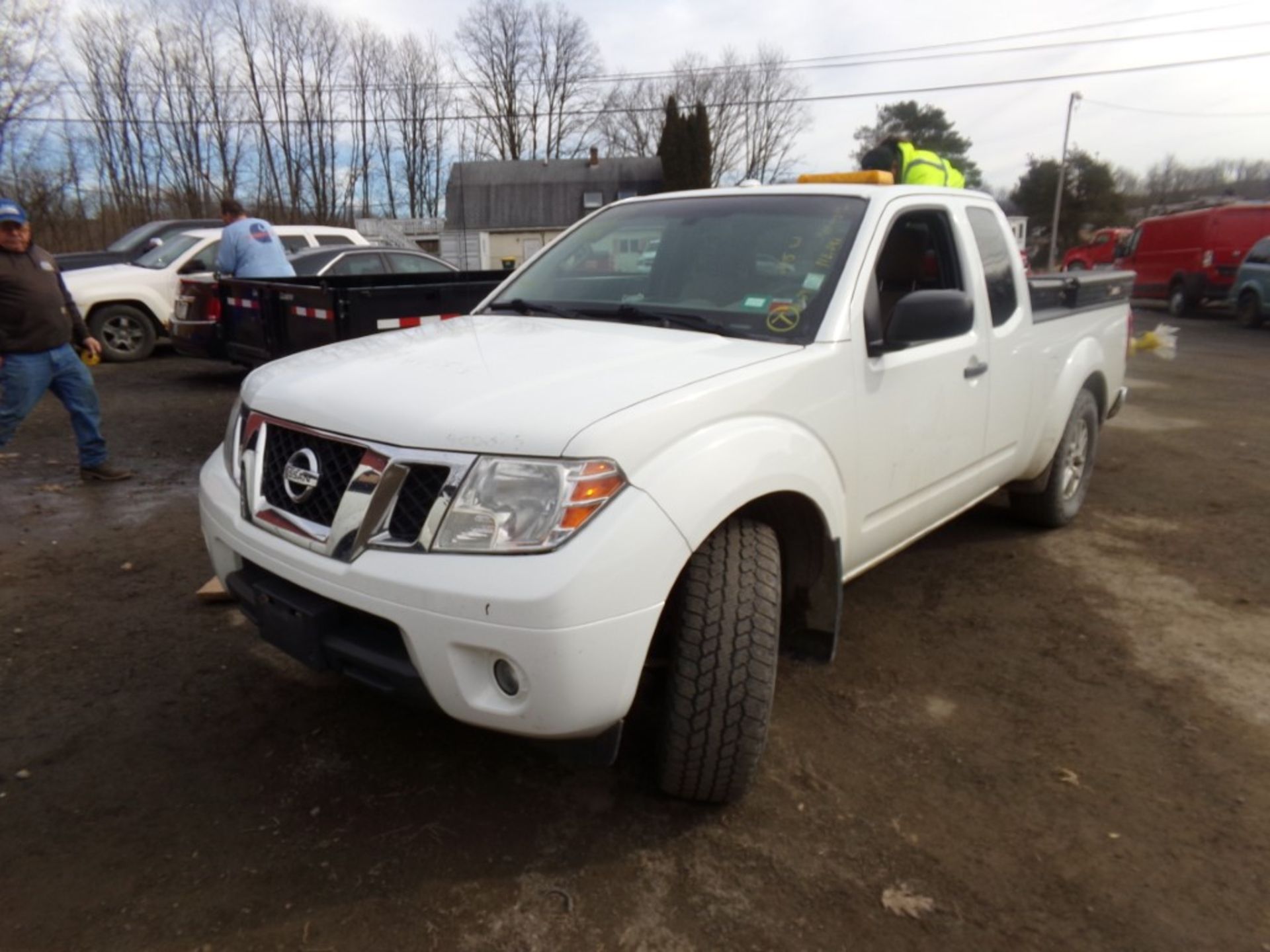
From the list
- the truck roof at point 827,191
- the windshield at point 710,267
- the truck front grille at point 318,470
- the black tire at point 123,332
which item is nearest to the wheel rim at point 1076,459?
the truck roof at point 827,191

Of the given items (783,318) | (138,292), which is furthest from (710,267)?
(138,292)

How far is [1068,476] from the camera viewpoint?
489cm

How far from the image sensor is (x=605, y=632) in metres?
2.03

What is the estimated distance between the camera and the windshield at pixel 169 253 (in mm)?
11602

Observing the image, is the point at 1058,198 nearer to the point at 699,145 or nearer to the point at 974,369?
the point at 699,145

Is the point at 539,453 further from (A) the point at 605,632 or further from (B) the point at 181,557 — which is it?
(B) the point at 181,557

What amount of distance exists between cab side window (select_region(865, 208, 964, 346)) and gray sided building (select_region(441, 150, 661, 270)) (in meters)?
47.0

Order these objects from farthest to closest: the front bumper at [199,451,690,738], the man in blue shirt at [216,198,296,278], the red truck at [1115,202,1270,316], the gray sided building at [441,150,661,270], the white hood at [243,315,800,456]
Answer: the gray sided building at [441,150,661,270] < the red truck at [1115,202,1270,316] < the man in blue shirt at [216,198,296,278] < the white hood at [243,315,800,456] < the front bumper at [199,451,690,738]

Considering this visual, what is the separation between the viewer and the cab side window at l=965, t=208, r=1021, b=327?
3.87 metres

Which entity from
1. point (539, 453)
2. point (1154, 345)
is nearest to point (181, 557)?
point (539, 453)

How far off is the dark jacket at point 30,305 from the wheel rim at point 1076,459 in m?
6.06

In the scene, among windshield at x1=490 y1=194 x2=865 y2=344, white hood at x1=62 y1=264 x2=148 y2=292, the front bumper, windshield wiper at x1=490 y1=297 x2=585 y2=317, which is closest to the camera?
the front bumper

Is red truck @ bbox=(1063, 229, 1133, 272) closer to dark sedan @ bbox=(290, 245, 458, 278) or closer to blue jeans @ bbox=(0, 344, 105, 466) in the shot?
dark sedan @ bbox=(290, 245, 458, 278)

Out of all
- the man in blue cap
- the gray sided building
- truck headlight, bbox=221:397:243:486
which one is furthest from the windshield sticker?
the gray sided building
